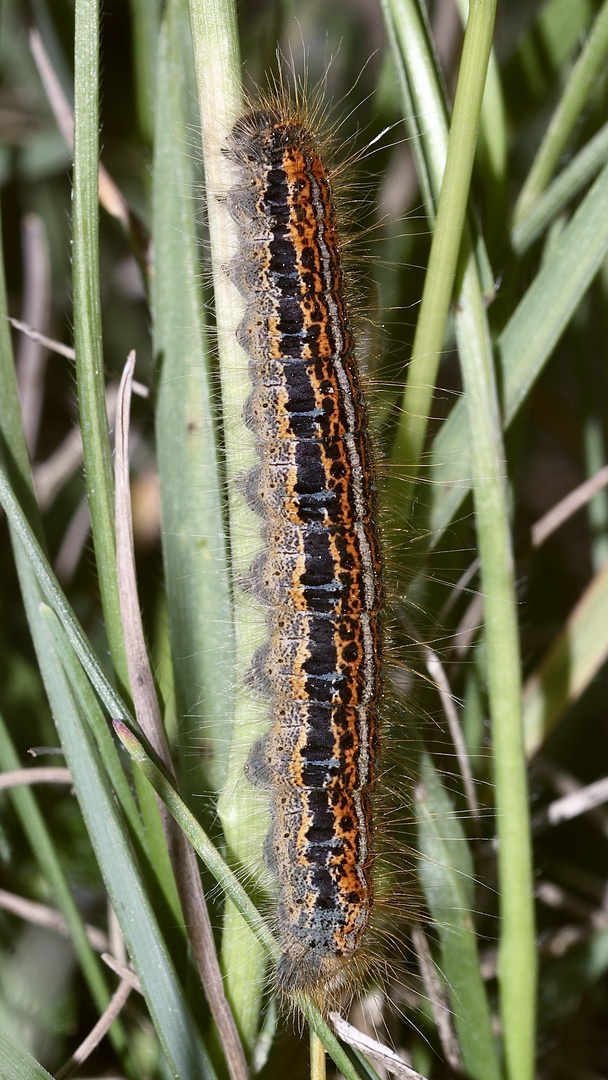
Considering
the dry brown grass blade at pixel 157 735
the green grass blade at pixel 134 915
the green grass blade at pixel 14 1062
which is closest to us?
the green grass blade at pixel 14 1062

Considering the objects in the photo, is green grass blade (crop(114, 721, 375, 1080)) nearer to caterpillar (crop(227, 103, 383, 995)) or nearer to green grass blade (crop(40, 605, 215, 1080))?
green grass blade (crop(40, 605, 215, 1080))

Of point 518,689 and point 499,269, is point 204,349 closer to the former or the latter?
point 499,269

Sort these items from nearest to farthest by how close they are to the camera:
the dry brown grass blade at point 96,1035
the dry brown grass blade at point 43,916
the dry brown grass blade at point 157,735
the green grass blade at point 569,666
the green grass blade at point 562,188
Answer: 1. the dry brown grass blade at point 157,735
2. the dry brown grass blade at point 96,1035
3. the green grass blade at point 562,188
4. the dry brown grass blade at point 43,916
5. the green grass blade at point 569,666

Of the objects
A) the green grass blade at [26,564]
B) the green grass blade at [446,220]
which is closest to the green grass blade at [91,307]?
the green grass blade at [26,564]

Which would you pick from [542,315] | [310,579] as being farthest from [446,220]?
[310,579]

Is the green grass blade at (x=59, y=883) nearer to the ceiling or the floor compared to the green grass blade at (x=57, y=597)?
nearer to the floor

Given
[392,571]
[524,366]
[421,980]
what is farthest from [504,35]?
[421,980]

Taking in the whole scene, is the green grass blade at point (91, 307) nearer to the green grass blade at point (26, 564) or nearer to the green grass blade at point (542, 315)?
the green grass blade at point (26, 564)
